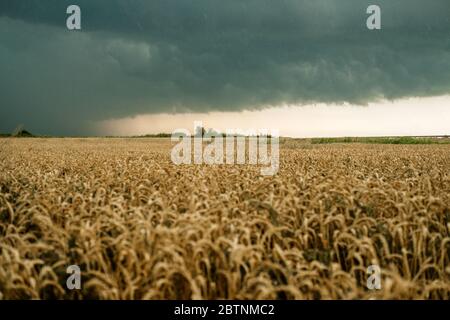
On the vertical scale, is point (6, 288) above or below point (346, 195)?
below

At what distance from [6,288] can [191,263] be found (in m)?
1.84

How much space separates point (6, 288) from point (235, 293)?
2.27 m

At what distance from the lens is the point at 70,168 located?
15117 mm

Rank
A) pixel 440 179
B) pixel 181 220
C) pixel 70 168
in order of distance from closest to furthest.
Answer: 1. pixel 181 220
2. pixel 440 179
3. pixel 70 168

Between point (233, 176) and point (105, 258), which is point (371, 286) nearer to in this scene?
point (105, 258)
